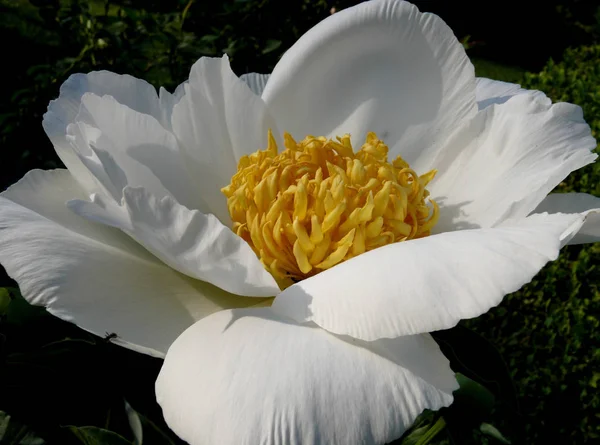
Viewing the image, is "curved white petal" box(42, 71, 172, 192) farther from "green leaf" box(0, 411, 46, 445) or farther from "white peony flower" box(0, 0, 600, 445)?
"green leaf" box(0, 411, 46, 445)

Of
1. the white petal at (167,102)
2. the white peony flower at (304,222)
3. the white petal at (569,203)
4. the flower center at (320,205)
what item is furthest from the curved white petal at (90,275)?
the white petal at (569,203)

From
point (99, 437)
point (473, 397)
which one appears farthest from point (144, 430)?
point (473, 397)

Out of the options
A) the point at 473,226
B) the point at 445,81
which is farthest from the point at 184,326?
the point at 445,81

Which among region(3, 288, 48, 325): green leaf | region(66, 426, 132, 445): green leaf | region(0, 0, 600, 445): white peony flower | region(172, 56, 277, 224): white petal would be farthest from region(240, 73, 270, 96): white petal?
region(66, 426, 132, 445): green leaf

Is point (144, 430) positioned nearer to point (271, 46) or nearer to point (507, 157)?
point (507, 157)

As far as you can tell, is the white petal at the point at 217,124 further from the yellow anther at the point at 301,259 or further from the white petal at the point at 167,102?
the yellow anther at the point at 301,259
